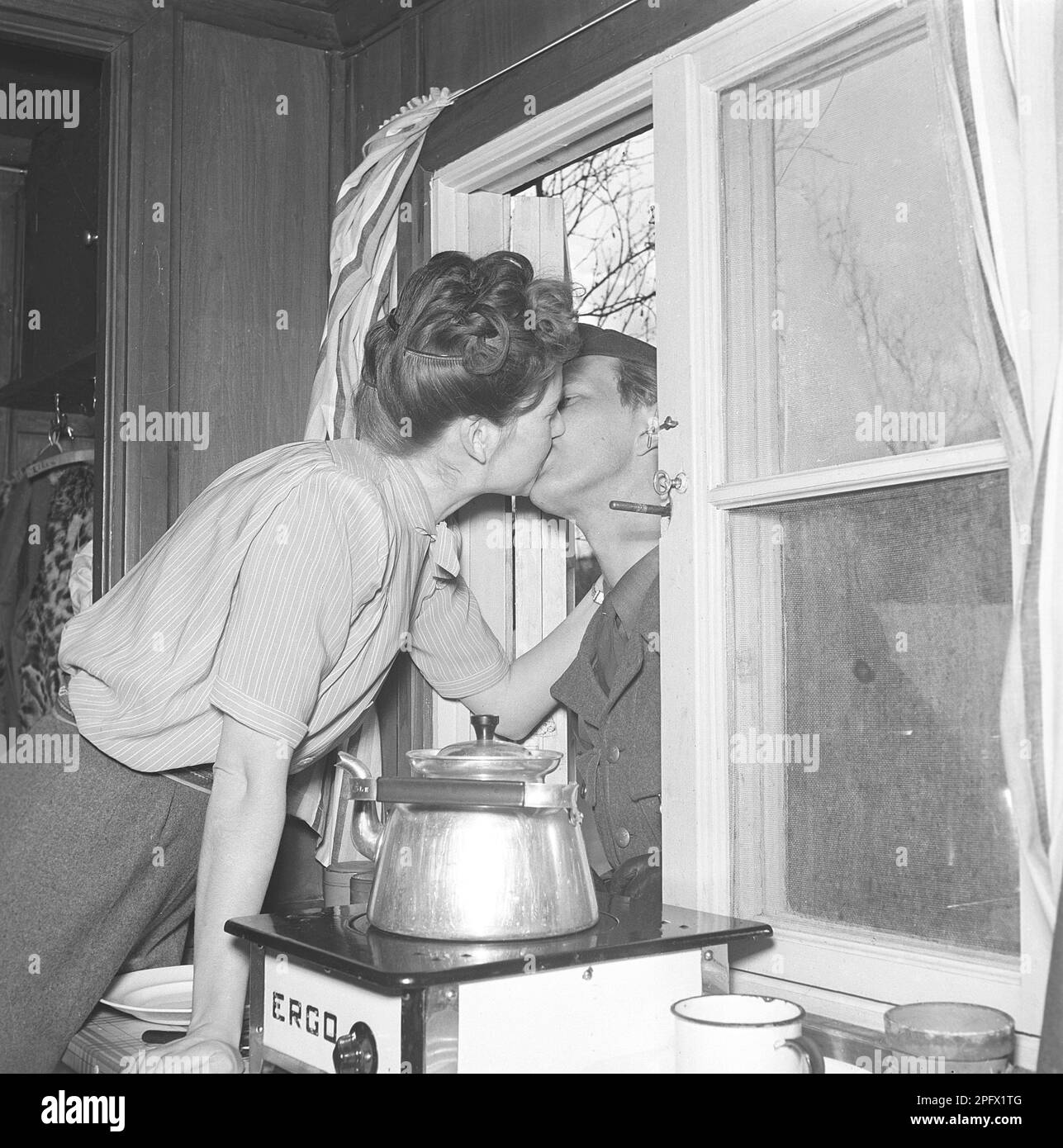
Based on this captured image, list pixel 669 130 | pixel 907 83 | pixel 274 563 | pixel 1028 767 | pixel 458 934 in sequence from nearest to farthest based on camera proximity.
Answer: pixel 1028 767 → pixel 458 934 → pixel 907 83 → pixel 274 563 → pixel 669 130

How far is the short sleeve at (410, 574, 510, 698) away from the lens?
2039 mm

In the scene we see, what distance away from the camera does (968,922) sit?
1.36m

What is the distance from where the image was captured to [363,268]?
2303 mm

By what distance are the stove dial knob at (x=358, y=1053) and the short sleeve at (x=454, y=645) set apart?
869 mm

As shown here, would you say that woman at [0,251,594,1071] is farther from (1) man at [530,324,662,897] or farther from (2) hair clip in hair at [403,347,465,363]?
(1) man at [530,324,662,897]

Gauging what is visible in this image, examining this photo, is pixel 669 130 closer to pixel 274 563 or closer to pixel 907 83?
pixel 907 83

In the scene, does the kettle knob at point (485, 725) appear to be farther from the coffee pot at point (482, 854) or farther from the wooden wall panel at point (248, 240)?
the wooden wall panel at point (248, 240)

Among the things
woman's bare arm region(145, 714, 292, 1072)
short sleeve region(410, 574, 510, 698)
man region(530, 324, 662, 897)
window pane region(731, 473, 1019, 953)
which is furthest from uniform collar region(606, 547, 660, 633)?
woman's bare arm region(145, 714, 292, 1072)

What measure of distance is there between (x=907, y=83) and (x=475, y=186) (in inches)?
38.3

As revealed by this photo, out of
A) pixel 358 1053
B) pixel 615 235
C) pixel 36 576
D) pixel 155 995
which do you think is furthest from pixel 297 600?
pixel 36 576

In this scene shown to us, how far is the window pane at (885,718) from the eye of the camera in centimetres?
135

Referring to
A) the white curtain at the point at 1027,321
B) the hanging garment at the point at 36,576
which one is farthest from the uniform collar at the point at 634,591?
the hanging garment at the point at 36,576

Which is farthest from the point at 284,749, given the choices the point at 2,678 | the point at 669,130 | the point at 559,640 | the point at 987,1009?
the point at 2,678

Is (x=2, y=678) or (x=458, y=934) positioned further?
(x=2, y=678)
